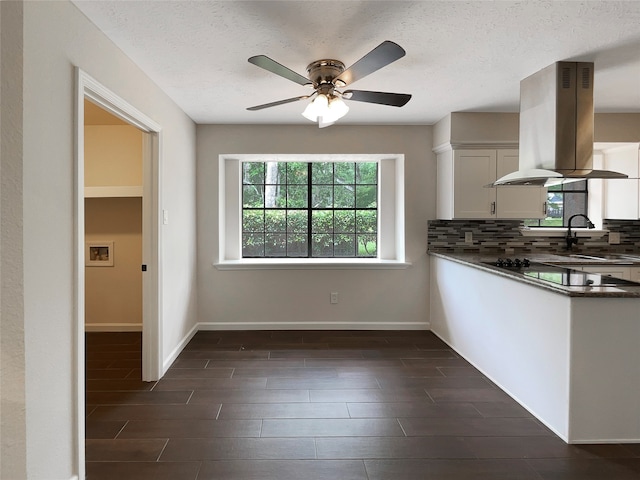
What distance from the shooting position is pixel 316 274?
4359 mm

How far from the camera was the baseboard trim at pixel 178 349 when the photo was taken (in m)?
3.16

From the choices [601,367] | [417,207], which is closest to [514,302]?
[601,367]

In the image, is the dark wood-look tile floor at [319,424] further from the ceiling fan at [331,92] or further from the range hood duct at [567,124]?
the ceiling fan at [331,92]

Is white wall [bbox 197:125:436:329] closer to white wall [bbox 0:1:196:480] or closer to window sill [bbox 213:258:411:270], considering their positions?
window sill [bbox 213:258:411:270]

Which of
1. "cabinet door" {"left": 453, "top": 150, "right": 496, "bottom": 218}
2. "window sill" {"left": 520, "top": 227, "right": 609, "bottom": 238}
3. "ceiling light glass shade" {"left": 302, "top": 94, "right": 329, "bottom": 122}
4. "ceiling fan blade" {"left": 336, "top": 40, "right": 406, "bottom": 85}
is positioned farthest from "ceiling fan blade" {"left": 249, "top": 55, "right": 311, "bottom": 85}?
"window sill" {"left": 520, "top": 227, "right": 609, "bottom": 238}

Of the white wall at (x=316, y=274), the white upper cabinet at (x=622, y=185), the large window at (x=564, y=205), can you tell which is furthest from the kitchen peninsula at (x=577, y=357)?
the white upper cabinet at (x=622, y=185)

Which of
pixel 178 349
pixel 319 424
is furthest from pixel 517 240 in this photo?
pixel 178 349

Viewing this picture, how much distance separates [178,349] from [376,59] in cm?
299

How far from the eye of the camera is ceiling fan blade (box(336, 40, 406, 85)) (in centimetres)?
178

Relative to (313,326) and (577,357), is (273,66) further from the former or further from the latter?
(313,326)

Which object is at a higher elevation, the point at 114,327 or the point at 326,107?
the point at 326,107

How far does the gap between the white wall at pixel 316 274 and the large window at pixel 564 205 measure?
1.36 m

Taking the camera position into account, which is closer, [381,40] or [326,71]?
[381,40]

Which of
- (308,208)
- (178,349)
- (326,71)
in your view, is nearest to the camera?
(326,71)
